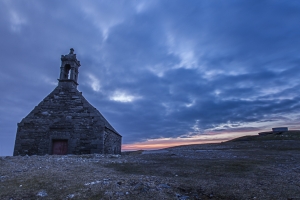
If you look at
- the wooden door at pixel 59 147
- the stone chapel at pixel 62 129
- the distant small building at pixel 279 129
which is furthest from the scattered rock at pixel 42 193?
the distant small building at pixel 279 129

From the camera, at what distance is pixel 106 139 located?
17.6 meters

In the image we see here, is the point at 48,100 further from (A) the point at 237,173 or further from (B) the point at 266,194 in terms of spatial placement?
(B) the point at 266,194

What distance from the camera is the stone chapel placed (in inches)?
640

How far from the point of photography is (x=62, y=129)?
16641 mm

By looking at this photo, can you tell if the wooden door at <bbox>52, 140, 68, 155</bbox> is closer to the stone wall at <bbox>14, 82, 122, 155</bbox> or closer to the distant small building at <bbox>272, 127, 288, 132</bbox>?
the stone wall at <bbox>14, 82, 122, 155</bbox>

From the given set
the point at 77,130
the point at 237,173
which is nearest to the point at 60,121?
the point at 77,130

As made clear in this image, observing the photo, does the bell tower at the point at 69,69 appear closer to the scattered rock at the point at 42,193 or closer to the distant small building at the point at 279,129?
the scattered rock at the point at 42,193

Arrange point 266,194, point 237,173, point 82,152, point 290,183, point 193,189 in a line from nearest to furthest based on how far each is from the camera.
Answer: point 266,194
point 193,189
point 290,183
point 237,173
point 82,152

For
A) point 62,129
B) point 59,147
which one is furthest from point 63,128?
point 59,147

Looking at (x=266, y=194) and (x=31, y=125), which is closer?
(x=266, y=194)

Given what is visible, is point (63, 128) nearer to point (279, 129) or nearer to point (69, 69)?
point (69, 69)

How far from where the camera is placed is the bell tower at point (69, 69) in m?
19.1

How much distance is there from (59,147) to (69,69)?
805 cm

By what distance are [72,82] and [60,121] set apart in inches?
164
